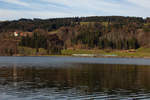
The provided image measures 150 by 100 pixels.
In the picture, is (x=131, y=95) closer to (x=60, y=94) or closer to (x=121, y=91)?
(x=121, y=91)

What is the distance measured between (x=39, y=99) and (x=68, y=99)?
4120 millimetres

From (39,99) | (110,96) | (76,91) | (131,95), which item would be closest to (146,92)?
(131,95)

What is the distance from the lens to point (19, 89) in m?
47.4

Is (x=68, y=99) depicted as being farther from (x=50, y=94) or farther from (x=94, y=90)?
(x=94, y=90)

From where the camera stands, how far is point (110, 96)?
139 feet

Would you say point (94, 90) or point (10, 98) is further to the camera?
point (94, 90)

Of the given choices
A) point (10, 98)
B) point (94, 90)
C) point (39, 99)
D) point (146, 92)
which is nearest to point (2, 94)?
point (10, 98)

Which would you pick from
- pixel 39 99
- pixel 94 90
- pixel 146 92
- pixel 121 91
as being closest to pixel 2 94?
pixel 39 99

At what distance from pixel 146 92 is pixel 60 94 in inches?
576

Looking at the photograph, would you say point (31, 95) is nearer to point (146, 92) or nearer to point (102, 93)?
point (102, 93)

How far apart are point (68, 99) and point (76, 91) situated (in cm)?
701

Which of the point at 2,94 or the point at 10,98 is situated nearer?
the point at 10,98

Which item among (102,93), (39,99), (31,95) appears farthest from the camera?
(102,93)

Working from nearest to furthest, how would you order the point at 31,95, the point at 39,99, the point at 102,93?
the point at 39,99 < the point at 31,95 < the point at 102,93
